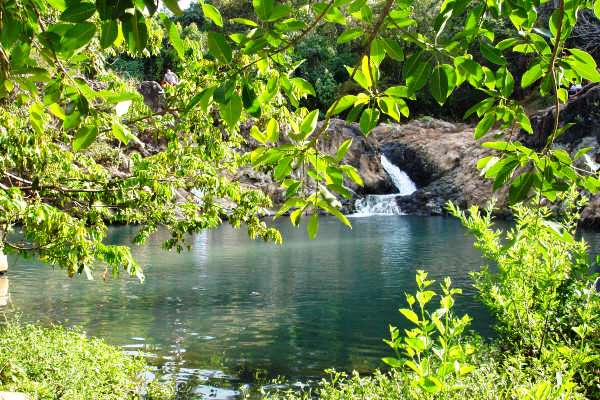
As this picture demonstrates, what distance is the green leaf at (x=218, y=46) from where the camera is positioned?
4.86 feet

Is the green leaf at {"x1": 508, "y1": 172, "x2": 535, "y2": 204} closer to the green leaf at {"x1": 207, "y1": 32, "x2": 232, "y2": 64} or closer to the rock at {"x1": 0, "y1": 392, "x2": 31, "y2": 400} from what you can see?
the green leaf at {"x1": 207, "y1": 32, "x2": 232, "y2": 64}

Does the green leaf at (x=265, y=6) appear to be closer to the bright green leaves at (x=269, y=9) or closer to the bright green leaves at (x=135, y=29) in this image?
the bright green leaves at (x=269, y=9)

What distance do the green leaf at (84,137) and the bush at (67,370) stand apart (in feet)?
17.7

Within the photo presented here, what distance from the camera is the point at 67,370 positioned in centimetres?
732

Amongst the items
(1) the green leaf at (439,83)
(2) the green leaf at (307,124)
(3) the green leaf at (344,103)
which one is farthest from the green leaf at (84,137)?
(1) the green leaf at (439,83)

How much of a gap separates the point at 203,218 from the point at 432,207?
34127mm

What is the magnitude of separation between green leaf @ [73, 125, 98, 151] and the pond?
7.96m

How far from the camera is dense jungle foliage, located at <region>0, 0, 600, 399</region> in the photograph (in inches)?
65.9

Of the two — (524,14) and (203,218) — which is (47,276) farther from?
(524,14)

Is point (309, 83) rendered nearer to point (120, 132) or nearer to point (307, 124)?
point (307, 124)

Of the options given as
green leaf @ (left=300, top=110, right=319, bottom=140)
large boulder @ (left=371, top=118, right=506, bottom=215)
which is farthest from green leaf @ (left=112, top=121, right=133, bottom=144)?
large boulder @ (left=371, top=118, right=506, bottom=215)

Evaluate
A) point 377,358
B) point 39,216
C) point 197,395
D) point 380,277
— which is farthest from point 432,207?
point 39,216

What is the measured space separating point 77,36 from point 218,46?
13.0 inches

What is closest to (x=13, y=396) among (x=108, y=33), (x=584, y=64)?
(x=108, y=33)
